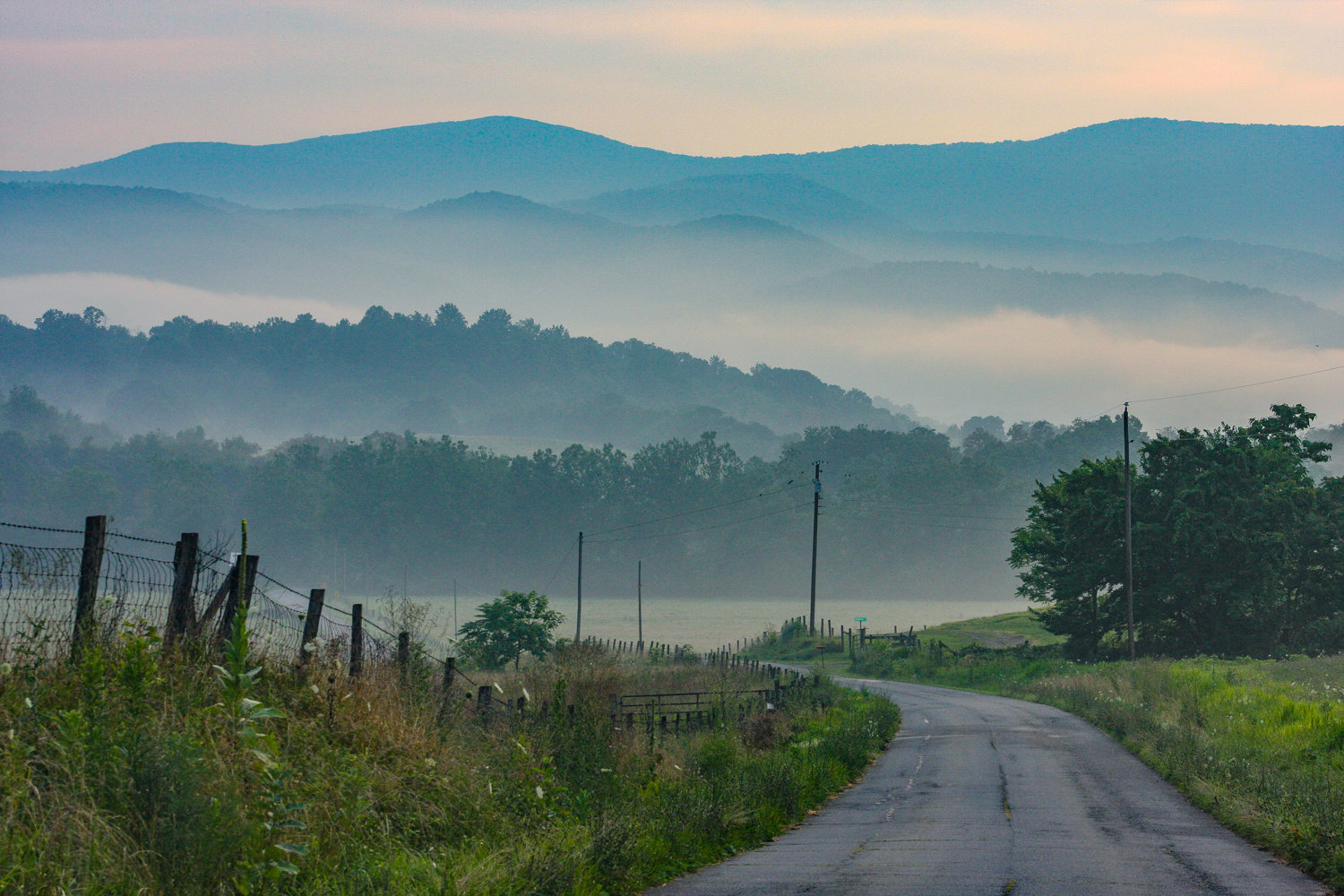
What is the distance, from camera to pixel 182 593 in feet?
36.6

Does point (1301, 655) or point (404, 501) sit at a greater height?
point (404, 501)

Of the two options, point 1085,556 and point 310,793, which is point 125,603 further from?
point 1085,556

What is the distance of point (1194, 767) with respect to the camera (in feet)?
73.8

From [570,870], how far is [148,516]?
196 m

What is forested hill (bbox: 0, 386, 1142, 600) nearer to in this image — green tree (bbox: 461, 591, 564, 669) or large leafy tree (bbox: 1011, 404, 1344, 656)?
large leafy tree (bbox: 1011, 404, 1344, 656)

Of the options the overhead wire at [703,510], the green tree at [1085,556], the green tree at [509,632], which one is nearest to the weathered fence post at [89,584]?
the green tree at [509,632]

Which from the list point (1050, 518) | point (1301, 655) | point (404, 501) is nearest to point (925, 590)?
point (404, 501)

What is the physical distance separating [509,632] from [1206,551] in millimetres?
34208

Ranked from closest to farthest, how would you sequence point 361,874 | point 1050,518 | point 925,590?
point 361,874
point 1050,518
point 925,590

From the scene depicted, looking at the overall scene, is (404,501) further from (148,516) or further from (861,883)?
(861,883)

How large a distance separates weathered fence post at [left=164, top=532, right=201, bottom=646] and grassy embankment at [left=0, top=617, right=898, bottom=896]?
0.32m

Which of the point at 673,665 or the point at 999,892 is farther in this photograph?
the point at 673,665

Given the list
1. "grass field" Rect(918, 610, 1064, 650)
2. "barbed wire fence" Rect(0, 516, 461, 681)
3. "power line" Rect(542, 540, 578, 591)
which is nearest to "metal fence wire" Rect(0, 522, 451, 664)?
"barbed wire fence" Rect(0, 516, 461, 681)

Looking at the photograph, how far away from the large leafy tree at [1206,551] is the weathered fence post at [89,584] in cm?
5735
